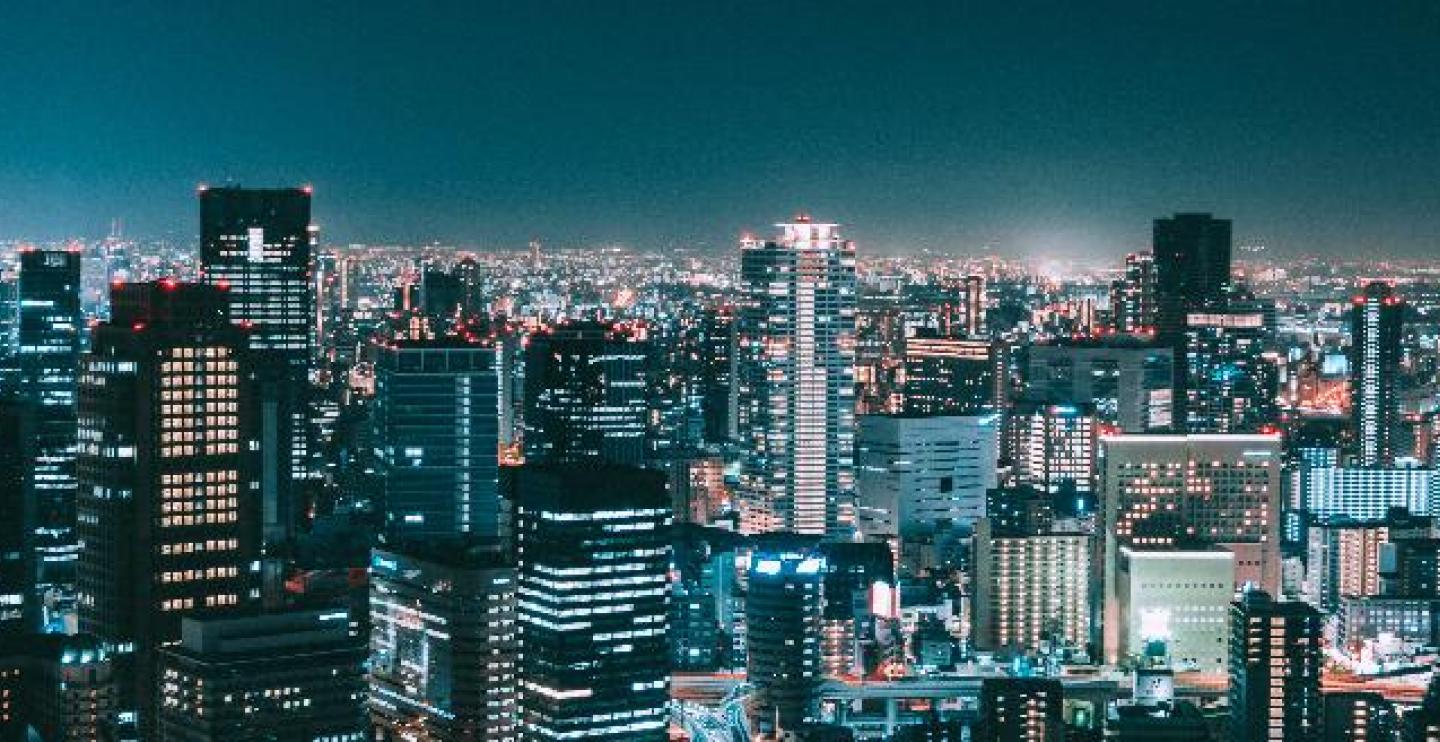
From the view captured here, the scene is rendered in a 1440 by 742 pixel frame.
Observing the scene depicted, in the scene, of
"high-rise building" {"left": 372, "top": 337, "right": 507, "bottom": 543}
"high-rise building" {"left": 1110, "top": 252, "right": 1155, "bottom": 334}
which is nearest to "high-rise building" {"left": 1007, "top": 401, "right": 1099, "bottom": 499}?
"high-rise building" {"left": 1110, "top": 252, "right": 1155, "bottom": 334}

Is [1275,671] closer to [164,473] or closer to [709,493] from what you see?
[164,473]

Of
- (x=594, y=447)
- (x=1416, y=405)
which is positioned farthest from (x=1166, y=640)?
(x=1416, y=405)

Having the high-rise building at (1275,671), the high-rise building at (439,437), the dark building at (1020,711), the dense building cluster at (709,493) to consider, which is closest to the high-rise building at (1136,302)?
the dense building cluster at (709,493)

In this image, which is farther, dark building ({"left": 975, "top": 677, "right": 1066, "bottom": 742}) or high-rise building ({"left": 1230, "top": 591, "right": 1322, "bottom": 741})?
dark building ({"left": 975, "top": 677, "right": 1066, "bottom": 742})

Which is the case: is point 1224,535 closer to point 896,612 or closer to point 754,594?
point 896,612

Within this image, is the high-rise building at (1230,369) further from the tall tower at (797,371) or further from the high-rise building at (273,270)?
the high-rise building at (273,270)

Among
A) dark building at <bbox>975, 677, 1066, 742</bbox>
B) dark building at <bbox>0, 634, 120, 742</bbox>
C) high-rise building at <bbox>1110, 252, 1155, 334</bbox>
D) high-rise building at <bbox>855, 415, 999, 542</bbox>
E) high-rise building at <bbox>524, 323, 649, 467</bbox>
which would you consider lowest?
dark building at <bbox>975, 677, 1066, 742</bbox>

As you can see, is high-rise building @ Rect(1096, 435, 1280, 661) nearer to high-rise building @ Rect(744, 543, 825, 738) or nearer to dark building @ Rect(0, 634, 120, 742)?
high-rise building @ Rect(744, 543, 825, 738)
